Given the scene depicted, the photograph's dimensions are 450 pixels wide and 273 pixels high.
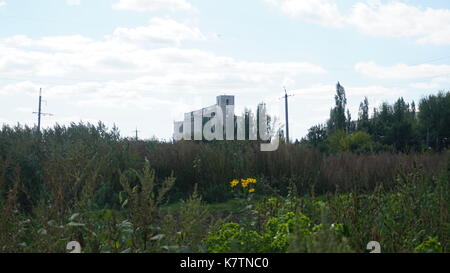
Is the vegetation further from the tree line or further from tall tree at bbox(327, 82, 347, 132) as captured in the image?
tall tree at bbox(327, 82, 347, 132)

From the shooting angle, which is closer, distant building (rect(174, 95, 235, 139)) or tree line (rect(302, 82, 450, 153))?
distant building (rect(174, 95, 235, 139))

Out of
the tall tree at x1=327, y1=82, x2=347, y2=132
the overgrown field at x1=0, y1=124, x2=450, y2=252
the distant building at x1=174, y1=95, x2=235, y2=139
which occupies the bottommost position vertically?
the overgrown field at x1=0, y1=124, x2=450, y2=252

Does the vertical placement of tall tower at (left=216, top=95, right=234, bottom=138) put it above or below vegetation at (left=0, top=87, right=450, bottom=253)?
above

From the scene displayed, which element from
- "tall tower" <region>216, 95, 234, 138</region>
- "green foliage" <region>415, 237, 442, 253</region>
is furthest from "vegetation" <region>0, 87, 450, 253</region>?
"tall tower" <region>216, 95, 234, 138</region>

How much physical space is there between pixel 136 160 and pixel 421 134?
28.3m

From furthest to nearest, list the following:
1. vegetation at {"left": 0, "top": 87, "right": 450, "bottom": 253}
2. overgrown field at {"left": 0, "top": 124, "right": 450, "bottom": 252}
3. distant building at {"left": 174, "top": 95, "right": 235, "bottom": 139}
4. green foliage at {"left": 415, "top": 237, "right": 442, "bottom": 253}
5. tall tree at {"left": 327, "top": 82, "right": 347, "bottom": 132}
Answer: tall tree at {"left": 327, "top": 82, "right": 347, "bottom": 132} < distant building at {"left": 174, "top": 95, "right": 235, "bottom": 139} < vegetation at {"left": 0, "top": 87, "right": 450, "bottom": 253} < overgrown field at {"left": 0, "top": 124, "right": 450, "bottom": 252} < green foliage at {"left": 415, "top": 237, "right": 442, "bottom": 253}

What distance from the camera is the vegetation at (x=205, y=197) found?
3289mm

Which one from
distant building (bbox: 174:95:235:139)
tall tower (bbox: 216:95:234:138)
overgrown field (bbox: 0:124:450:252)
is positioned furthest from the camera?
distant building (bbox: 174:95:235:139)

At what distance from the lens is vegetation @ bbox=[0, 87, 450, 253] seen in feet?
10.8

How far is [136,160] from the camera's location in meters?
10.9

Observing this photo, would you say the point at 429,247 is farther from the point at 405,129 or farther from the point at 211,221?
the point at 405,129

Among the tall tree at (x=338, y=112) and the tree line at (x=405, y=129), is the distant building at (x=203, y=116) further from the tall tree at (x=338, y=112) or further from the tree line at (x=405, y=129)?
the tall tree at (x=338, y=112)

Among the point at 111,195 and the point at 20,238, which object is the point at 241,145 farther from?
the point at 20,238
